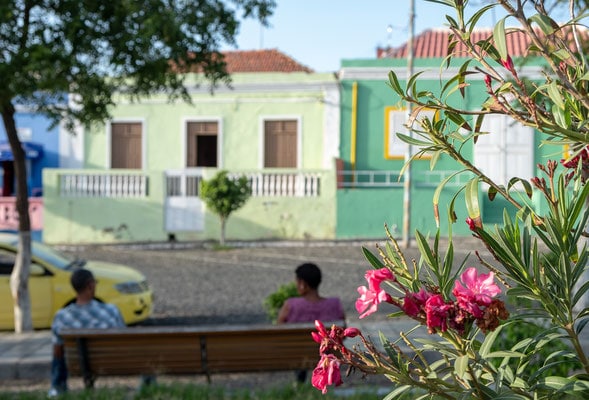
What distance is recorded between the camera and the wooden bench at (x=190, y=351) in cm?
666

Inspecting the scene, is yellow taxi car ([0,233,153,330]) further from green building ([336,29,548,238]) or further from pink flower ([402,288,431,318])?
green building ([336,29,548,238])

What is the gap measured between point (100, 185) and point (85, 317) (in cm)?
1694

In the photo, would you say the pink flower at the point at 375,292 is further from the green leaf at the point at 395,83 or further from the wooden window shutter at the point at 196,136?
the wooden window shutter at the point at 196,136

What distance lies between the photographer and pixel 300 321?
7.07m

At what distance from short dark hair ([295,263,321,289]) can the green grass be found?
1043 mm

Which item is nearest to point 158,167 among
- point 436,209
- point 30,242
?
point 30,242

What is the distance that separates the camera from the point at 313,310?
7070mm

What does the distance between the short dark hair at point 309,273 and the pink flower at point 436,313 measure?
4.85 meters

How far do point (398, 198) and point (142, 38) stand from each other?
14616 mm

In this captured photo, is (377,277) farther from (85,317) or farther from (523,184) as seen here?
(85,317)

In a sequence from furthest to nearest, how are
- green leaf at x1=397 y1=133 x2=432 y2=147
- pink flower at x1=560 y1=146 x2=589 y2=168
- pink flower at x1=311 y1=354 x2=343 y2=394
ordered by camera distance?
pink flower at x1=560 y1=146 x2=589 y2=168, green leaf at x1=397 y1=133 x2=432 y2=147, pink flower at x1=311 y1=354 x2=343 y2=394

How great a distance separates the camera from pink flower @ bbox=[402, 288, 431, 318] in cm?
208

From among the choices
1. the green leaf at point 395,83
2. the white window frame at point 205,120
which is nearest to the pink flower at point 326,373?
the green leaf at point 395,83

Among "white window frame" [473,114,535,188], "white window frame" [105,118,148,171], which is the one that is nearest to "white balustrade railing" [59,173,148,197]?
"white window frame" [105,118,148,171]
